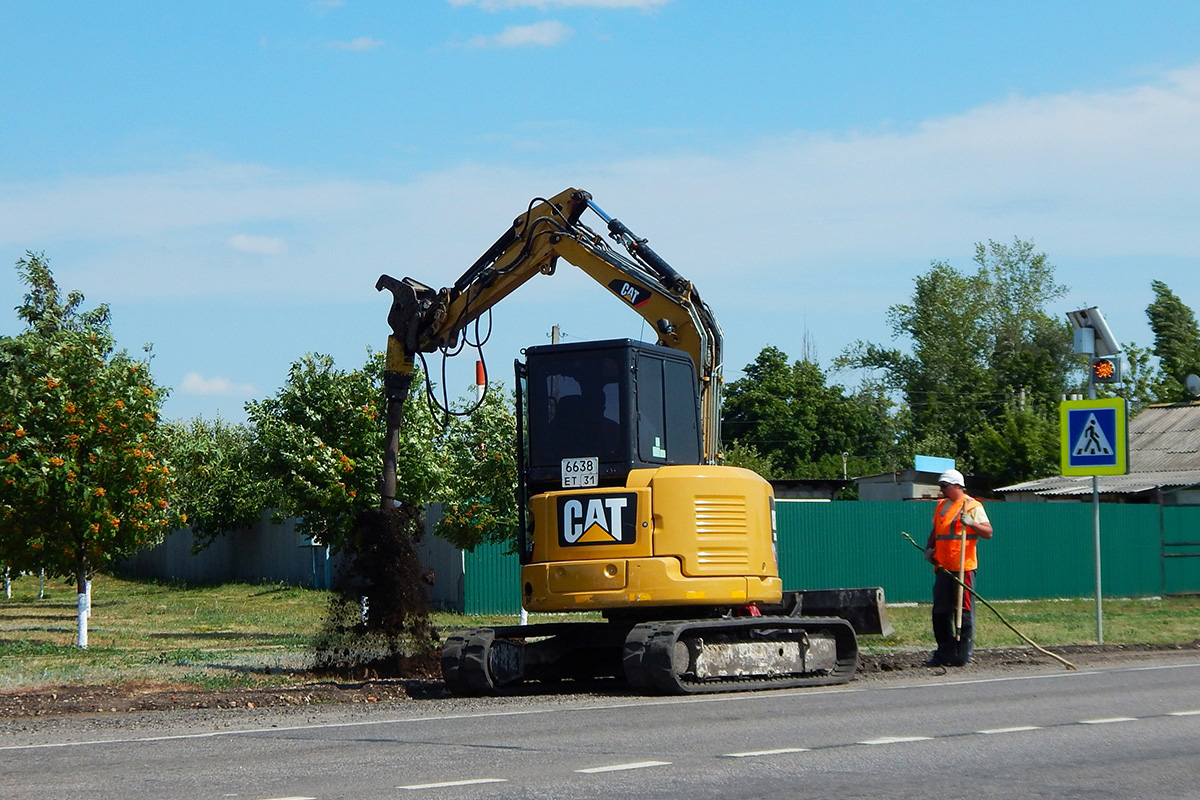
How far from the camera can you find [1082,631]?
2300 centimetres

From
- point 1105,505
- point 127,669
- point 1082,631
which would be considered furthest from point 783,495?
point 127,669

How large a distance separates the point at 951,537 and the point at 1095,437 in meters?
4.84

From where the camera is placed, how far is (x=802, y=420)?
3125 inches

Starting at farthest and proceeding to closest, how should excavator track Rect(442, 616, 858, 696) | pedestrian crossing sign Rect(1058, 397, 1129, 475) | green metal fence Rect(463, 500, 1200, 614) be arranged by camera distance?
green metal fence Rect(463, 500, 1200, 614), pedestrian crossing sign Rect(1058, 397, 1129, 475), excavator track Rect(442, 616, 858, 696)

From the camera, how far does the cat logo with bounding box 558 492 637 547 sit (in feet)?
44.7

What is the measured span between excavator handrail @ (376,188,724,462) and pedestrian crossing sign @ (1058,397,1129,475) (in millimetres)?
6882

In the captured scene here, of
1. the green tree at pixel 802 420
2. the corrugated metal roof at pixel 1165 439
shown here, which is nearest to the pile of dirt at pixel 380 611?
the corrugated metal roof at pixel 1165 439

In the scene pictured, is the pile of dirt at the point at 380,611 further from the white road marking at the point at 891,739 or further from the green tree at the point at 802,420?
the green tree at the point at 802,420

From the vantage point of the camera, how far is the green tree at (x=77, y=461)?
882 inches

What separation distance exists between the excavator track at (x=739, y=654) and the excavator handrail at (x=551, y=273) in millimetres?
2150

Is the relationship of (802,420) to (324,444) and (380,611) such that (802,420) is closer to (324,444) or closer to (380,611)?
(324,444)

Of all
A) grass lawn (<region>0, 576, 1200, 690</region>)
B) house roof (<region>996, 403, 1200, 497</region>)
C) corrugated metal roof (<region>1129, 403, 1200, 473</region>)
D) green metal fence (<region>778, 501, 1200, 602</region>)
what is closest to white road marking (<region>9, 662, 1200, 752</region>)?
grass lawn (<region>0, 576, 1200, 690</region>)

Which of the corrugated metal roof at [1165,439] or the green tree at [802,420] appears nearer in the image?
the corrugated metal roof at [1165,439]

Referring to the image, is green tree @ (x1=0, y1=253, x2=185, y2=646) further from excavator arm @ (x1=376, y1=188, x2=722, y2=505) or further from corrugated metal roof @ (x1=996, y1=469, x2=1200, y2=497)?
corrugated metal roof @ (x1=996, y1=469, x2=1200, y2=497)
